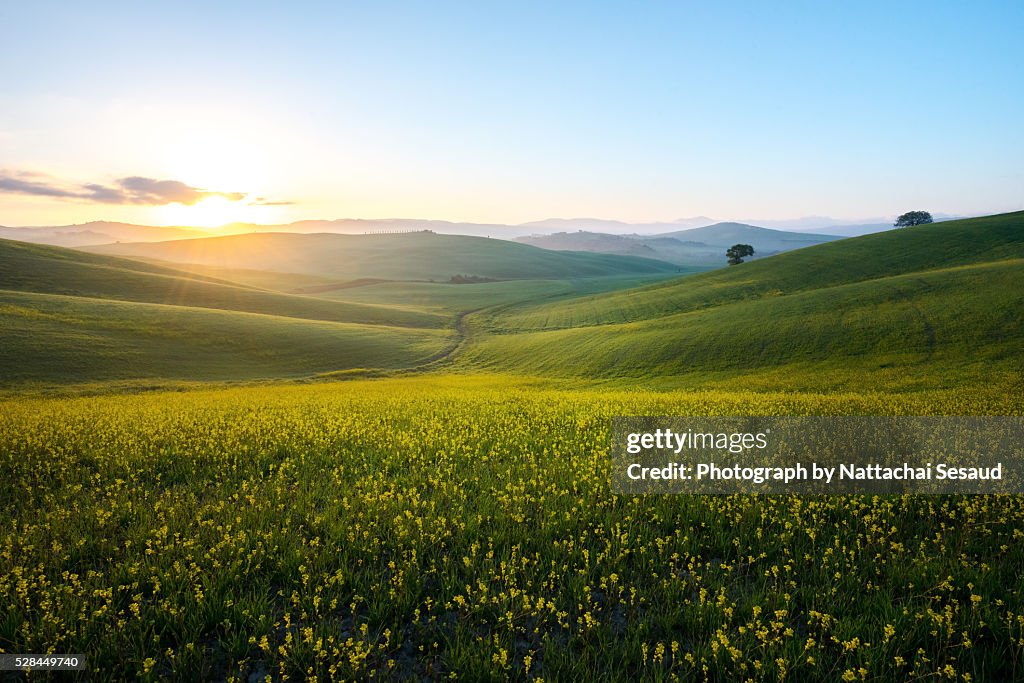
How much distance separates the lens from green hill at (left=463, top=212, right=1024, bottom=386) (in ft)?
105

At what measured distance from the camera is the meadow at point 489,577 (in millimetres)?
4430

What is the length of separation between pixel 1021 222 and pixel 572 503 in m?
106

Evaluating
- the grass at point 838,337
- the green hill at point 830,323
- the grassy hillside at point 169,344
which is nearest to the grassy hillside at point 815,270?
the green hill at point 830,323

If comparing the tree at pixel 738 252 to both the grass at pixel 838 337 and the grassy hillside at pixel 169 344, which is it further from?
the grassy hillside at pixel 169 344

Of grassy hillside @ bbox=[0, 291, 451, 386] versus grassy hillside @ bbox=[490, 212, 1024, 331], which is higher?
grassy hillside @ bbox=[490, 212, 1024, 331]

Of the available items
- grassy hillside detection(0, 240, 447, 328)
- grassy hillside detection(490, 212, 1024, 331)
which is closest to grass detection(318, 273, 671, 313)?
grassy hillside detection(0, 240, 447, 328)

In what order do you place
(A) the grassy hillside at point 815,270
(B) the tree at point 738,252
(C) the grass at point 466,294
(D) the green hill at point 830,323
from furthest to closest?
1. (B) the tree at point 738,252
2. (C) the grass at point 466,294
3. (A) the grassy hillside at point 815,270
4. (D) the green hill at point 830,323

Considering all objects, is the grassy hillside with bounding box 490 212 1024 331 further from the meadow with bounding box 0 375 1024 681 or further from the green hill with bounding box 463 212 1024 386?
the meadow with bounding box 0 375 1024 681

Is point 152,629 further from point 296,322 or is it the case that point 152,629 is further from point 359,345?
point 296,322

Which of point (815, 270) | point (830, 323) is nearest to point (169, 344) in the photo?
point (830, 323)

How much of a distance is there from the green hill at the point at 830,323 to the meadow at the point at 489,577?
84.0 feet

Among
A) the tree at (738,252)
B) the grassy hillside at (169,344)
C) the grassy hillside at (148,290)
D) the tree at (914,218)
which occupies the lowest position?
the grassy hillside at (169,344)

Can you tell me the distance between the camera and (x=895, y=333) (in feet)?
117

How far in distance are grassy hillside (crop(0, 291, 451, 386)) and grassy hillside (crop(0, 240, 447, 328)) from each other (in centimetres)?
1423
